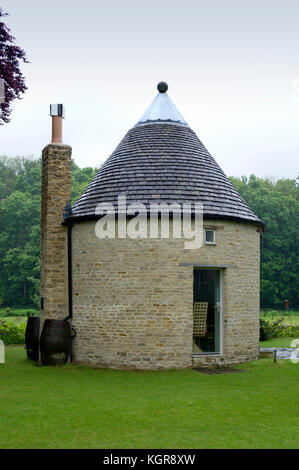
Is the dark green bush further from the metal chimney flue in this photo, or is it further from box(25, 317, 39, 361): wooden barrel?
the metal chimney flue

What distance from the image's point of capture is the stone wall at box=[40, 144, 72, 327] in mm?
14789

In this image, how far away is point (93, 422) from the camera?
802cm

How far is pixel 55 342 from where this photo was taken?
13844 millimetres

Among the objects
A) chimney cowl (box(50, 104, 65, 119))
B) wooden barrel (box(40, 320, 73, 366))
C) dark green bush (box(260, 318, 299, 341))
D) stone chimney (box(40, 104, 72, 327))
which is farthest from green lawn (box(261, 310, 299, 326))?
chimney cowl (box(50, 104, 65, 119))

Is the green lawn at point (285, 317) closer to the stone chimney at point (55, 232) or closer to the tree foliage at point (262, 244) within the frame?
the tree foliage at point (262, 244)

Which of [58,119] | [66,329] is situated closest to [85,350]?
[66,329]

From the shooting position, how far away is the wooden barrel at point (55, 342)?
45.4 feet

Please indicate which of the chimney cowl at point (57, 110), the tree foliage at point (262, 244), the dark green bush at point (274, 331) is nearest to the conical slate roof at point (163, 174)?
the chimney cowl at point (57, 110)

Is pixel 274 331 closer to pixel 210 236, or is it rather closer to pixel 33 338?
pixel 210 236

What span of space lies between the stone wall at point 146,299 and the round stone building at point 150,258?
3 centimetres

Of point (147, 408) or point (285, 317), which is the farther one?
point (285, 317)

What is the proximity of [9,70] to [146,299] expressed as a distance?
834cm

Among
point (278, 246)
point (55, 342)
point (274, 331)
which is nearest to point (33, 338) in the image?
point (55, 342)

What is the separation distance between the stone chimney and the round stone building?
1.1 inches
